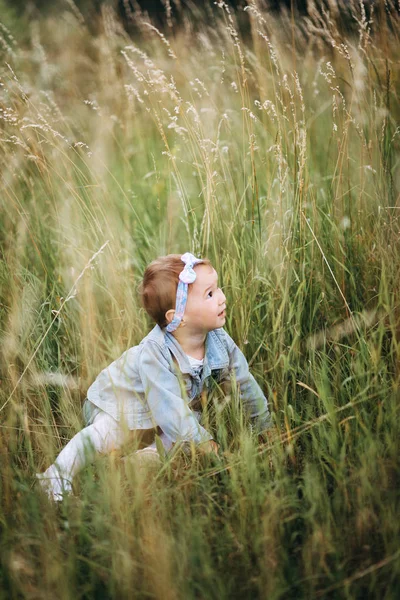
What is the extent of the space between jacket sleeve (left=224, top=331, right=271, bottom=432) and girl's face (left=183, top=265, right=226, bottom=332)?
0.53 ft

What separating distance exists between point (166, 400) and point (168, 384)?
0.19 ft

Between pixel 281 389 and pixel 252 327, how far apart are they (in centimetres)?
31

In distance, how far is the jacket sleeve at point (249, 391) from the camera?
2.17m

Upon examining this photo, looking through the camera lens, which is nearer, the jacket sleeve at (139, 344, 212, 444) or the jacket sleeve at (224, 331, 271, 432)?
the jacket sleeve at (139, 344, 212, 444)

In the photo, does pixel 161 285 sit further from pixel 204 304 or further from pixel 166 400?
pixel 166 400

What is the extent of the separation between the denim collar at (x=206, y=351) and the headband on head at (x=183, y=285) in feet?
0.25

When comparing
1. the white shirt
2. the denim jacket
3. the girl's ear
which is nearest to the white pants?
the denim jacket

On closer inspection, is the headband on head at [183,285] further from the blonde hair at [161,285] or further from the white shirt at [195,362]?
the white shirt at [195,362]

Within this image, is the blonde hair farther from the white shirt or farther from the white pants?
the white pants

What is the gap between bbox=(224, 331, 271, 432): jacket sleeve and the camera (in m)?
2.17

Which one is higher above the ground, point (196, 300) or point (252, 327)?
point (196, 300)

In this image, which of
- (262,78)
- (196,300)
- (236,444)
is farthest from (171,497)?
(262,78)

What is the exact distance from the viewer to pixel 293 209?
2.38 m

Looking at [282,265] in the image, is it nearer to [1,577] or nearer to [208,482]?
[208,482]
